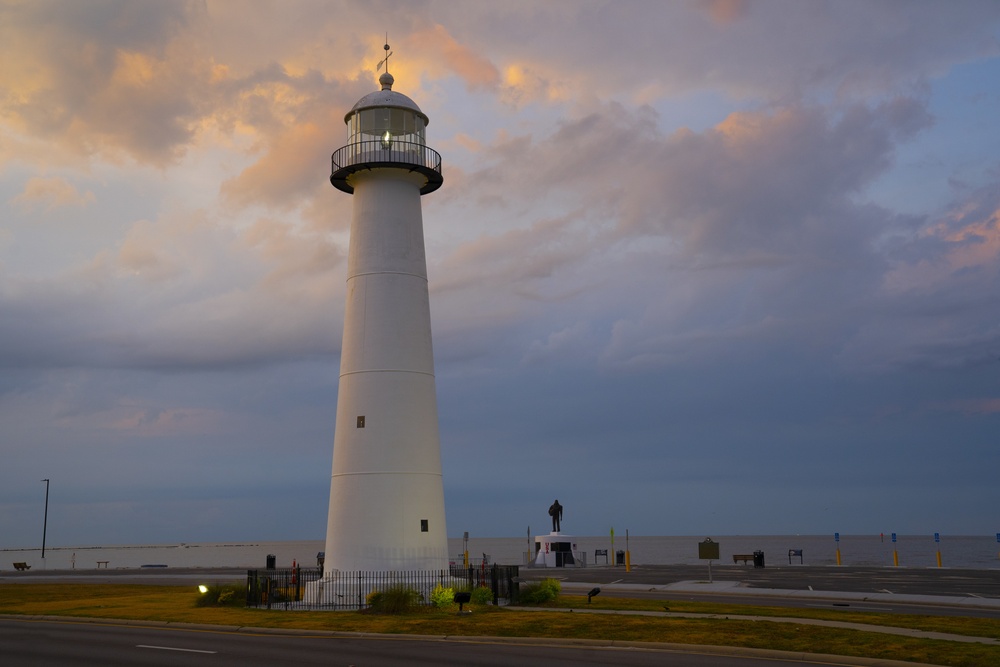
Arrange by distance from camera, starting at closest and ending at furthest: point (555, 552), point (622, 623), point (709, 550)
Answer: point (622, 623) < point (709, 550) < point (555, 552)

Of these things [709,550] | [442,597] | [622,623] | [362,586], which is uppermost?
[709,550]

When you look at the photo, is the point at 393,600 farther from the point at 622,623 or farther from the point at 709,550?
the point at 709,550

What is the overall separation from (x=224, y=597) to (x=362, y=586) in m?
4.83

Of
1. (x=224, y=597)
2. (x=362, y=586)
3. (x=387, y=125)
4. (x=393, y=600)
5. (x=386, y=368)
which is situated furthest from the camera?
(x=387, y=125)

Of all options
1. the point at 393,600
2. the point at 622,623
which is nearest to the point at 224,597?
the point at 393,600

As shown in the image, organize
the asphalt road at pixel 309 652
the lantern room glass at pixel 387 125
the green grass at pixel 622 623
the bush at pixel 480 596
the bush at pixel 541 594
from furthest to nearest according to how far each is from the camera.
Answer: the lantern room glass at pixel 387 125
the bush at pixel 541 594
the bush at pixel 480 596
the green grass at pixel 622 623
the asphalt road at pixel 309 652

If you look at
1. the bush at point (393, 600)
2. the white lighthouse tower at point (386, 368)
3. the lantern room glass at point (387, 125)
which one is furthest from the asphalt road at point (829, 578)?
the lantern room glass at point (387, 125)

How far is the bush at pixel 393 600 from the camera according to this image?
981 inches

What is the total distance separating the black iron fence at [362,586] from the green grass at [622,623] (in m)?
1.36

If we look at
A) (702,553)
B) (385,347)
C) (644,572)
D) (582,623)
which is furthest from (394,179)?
(644,572)

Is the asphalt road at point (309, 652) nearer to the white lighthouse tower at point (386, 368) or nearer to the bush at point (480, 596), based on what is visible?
Answer: the bush at point (480, 596)

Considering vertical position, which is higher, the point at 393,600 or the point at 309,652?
the point at 393,600

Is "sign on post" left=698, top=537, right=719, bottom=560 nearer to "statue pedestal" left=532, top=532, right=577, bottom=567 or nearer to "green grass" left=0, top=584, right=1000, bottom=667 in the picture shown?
A: "green grass" left=0, top=584, right=1000, bottom=667

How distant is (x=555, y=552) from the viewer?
52.2 meters
